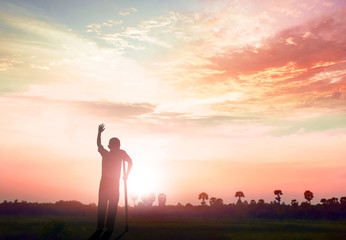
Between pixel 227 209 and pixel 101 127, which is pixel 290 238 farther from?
pixel 227 209

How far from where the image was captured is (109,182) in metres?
15.1

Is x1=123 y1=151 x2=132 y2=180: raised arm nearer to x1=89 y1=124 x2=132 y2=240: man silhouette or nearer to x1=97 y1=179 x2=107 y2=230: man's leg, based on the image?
x1=89 y1=124 x2=132 y2=240: man silhouette

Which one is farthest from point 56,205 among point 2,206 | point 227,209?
point 227,209

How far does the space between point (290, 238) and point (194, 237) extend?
1857cm

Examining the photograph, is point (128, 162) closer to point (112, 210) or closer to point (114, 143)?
point (114, 143)

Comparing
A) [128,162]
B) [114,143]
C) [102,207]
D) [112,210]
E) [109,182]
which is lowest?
[112,210]

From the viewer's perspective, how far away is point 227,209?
156250mm

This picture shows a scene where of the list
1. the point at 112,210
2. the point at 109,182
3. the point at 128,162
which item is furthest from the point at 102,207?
the point at 128,162

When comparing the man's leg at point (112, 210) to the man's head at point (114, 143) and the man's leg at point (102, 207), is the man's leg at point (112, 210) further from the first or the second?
the man's head at point (114, 143)

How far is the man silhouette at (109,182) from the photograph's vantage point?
574 inches

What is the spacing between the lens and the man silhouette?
14.6 metres

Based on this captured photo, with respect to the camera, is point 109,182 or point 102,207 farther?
point 109,182

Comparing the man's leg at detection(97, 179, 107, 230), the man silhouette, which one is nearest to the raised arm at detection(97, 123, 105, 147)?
the man silhouette

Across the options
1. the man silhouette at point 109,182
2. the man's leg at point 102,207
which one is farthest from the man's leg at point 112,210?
the man's leg at point 102,207
